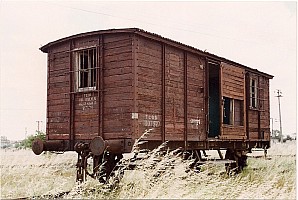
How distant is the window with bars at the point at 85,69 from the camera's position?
10859 millimetres

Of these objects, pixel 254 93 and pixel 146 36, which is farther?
pixel 254 93

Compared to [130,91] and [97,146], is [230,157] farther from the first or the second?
[97,146]

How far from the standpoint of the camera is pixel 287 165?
51.0 ft

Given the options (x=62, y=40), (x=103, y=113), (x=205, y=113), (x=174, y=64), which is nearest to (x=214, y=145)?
(x=205, y=113)

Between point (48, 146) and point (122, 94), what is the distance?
261cm

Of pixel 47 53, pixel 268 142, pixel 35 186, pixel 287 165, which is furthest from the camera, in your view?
pixel 268 142

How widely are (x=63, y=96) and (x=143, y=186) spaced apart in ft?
11.4

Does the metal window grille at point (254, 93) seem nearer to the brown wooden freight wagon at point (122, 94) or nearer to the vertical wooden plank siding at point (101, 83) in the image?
the brown wooden freight wagon at point (122, 94)

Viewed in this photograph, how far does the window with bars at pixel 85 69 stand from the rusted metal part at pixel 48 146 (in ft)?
4.75

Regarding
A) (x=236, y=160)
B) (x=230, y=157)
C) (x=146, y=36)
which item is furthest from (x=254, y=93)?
(x=146, y=36)

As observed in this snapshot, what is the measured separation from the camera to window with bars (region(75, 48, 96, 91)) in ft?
35.6

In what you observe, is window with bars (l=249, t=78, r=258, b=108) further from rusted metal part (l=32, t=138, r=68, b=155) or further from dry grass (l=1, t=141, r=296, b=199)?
rusted metal part (l=32, t=138, r=68, b=155)

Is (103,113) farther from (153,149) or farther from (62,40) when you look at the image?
(62,40)

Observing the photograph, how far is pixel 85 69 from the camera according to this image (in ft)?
35.5
